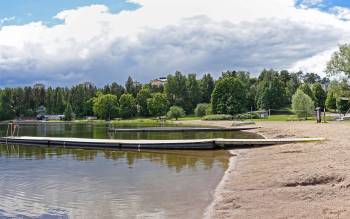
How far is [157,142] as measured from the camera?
4416 centimetres

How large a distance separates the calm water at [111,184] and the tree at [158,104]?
104m

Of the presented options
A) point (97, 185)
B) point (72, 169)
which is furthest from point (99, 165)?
point (97, 185)

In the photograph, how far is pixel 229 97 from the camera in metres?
126

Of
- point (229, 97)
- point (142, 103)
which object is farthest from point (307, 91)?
point (142, 103)

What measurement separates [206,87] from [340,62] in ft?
286

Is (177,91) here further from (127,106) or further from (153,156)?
(153,156)

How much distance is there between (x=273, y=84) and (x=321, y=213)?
412 ft

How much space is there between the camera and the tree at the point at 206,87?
16162cm

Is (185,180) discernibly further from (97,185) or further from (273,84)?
(273,84)

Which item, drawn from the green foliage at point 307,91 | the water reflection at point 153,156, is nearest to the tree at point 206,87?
the green foliage at point 307,91

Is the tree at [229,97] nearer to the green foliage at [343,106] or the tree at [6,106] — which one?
the green foliage at [343,106]

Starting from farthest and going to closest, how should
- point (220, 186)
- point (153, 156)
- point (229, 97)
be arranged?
1. point (229, 97)
2. point (153, 156)
3. point (220, 186)

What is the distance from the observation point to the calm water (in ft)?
56.5

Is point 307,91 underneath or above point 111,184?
above
